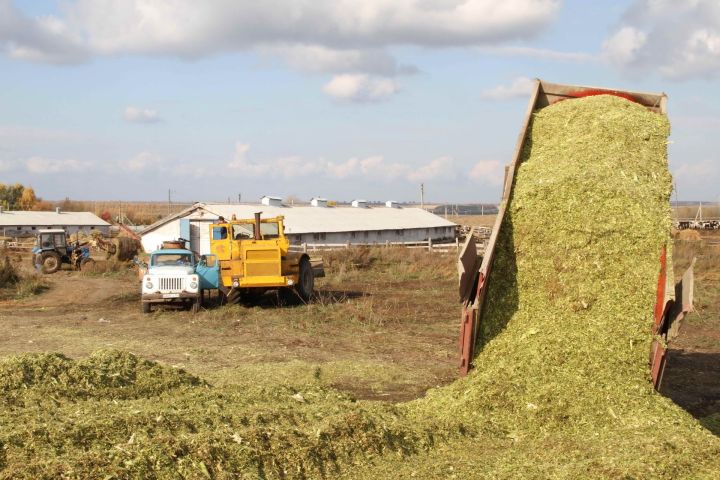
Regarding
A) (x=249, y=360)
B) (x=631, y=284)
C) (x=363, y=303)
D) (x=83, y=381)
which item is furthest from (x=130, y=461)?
(x=363, y=303)

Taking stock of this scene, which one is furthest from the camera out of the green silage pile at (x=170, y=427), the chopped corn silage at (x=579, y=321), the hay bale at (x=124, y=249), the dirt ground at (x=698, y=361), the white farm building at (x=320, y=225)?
the white farm building at (x=320, y=225)

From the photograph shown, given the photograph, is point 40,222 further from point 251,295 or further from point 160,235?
point 251,295

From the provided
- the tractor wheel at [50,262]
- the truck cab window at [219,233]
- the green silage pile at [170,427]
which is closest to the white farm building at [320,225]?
the tractor wheel at [50,262]

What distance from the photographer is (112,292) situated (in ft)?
84.0

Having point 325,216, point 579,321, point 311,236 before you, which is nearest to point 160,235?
point 311,236

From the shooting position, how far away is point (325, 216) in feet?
168

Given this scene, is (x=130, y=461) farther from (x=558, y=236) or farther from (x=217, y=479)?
(x=558, y=236)

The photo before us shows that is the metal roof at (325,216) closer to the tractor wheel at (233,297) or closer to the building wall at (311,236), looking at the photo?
the building wall at (311,236)

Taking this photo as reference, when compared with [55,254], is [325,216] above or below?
above

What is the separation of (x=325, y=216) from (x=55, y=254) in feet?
66.6

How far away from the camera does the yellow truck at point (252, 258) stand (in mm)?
19719

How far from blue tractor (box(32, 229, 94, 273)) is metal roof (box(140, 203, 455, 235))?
26.4 ft

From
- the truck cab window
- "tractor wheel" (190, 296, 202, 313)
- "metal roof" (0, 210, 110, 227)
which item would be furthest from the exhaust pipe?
"metal roof" (0, 210, 110, 227)

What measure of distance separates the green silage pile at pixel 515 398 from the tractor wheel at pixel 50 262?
2679cm
